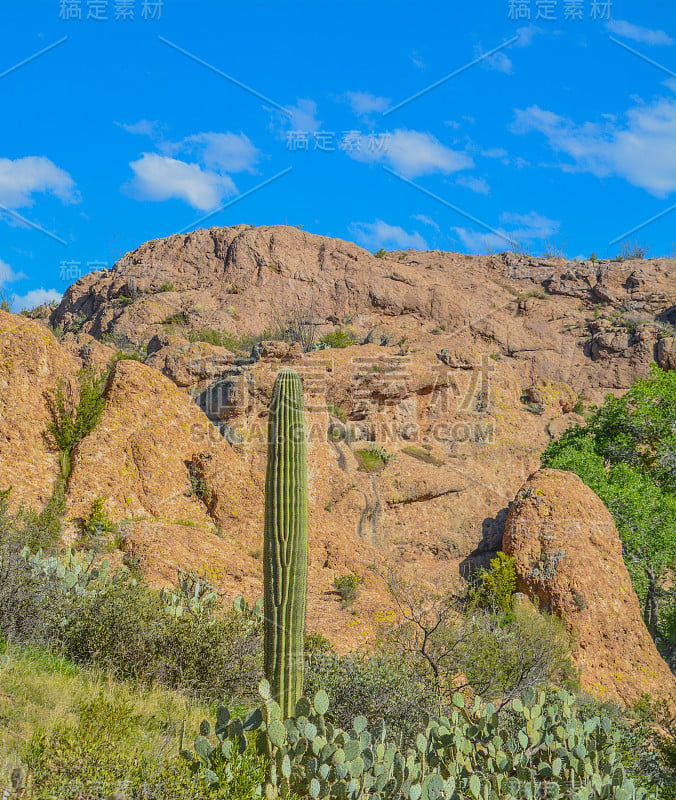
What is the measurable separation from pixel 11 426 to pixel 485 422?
13410 mm

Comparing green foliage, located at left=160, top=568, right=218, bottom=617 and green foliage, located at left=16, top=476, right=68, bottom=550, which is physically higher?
green foliage, located at left=16, top=476, right=68, bottom=550

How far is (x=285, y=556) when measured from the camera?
4.65 meters

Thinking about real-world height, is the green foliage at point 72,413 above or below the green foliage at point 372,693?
above

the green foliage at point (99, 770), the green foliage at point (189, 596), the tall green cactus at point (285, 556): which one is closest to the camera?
the green foliage at point (99, 770)

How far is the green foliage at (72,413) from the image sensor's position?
8.79 metres

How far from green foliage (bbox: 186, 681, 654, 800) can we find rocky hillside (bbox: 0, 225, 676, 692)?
3.63 meters

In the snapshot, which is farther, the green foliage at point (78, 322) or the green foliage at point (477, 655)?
the green foliage at point (78, 322)

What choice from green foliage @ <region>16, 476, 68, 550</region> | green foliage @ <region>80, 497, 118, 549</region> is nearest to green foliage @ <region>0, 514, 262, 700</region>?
green foliage @ <region>16, 476, 68, 550</region>

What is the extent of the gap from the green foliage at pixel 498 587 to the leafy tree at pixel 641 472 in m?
3.68

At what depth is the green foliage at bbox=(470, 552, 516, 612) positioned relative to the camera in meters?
10.1

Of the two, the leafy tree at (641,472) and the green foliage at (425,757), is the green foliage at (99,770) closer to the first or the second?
the green foliage at (425,757)

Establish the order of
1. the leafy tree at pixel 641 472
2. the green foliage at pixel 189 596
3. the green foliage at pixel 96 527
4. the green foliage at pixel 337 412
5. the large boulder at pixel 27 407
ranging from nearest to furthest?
the green foliage at pixel 189 596 → the green foliage at pixel 96 527 → the large boulder at pixel 27 407 → the leafy tree at pixel 641 472 → the green foliage at pixel 337 412

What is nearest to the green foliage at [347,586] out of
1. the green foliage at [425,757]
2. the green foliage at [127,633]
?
the green foliage at [127,633]

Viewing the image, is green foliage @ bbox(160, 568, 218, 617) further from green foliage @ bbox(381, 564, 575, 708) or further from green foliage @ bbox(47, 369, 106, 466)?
green foliage @ bbox(47, 369, 106, 466)
